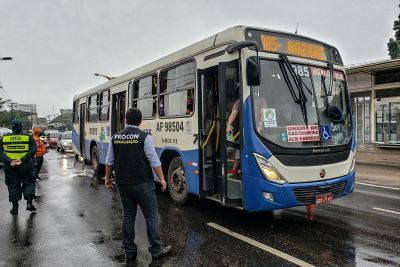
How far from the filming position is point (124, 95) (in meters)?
10.6

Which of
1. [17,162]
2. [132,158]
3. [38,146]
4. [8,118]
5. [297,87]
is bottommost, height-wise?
[17,162]

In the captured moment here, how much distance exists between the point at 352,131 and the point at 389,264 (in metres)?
2.59

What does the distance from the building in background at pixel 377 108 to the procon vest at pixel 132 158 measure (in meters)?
14.4

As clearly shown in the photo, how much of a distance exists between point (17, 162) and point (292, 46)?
540cm

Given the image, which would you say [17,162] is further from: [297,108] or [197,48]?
[297,108]

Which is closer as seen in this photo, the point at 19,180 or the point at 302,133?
the point at 302,133

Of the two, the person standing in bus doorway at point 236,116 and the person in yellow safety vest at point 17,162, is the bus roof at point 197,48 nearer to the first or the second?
the person standing in bus doorway at point 236,116

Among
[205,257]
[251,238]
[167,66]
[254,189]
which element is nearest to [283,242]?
[251,238]

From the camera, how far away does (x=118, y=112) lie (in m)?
11.2

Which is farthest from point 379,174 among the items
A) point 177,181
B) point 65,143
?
point 65,143

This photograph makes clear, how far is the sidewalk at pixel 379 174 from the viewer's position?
1178 centimetres

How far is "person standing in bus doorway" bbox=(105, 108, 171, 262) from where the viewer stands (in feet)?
15.1

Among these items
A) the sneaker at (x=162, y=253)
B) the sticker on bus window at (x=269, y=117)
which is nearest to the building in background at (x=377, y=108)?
the sticker on bus window at (x=269, y=117)

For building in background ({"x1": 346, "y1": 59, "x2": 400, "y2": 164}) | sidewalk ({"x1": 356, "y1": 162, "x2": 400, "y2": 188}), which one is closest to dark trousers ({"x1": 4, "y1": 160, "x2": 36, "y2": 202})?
sidewalk ({"x1": 356, "y1": 162, "x2": 400, "y2": 188})
